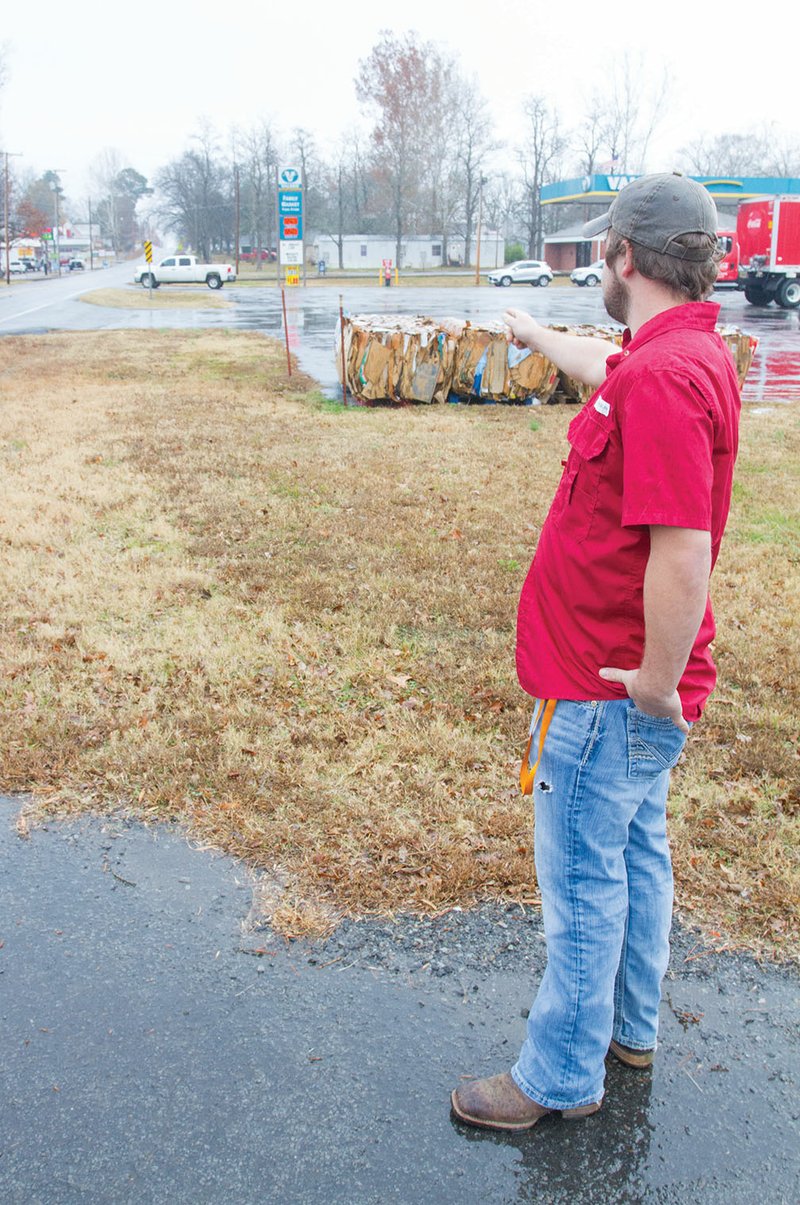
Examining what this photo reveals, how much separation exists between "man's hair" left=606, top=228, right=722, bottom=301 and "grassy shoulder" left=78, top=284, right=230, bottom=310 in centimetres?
3427

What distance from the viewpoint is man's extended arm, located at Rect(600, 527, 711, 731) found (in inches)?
69.1

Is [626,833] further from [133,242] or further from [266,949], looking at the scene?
[133,242]

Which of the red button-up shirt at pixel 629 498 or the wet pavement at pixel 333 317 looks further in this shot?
the wet pavement at pixel 333 317

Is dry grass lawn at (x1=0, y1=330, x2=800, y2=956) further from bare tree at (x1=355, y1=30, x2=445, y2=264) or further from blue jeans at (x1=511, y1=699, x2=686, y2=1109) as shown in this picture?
bare tree at (x1=355, y1=30, x2=445, y2=264)

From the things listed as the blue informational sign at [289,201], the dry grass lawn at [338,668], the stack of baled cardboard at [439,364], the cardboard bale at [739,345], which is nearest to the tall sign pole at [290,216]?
the blue informational sign at [289,201]

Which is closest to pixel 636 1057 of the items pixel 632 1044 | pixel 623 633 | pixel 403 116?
pixel 632 1044

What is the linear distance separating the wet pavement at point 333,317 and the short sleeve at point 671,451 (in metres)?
12.8

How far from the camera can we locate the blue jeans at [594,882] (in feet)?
6.54

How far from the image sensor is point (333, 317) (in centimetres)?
2794

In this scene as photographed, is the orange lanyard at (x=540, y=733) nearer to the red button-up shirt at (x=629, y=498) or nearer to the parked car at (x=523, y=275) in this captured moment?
the red button-up shirt at (x=629, y=498)

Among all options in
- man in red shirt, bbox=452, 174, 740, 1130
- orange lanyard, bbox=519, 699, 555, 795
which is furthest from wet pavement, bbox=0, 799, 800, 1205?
orange lanyard, bbox=519, 699, 555, 795

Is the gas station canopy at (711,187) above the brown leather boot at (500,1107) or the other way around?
above

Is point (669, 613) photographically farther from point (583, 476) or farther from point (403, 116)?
point (403, 116)

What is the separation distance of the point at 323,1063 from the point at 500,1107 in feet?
1.57
